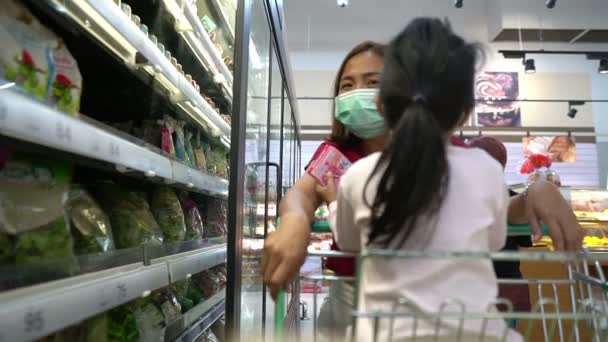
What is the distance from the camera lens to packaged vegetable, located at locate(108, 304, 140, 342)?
1.50m

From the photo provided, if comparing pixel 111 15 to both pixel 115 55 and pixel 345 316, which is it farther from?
pixel 345 316

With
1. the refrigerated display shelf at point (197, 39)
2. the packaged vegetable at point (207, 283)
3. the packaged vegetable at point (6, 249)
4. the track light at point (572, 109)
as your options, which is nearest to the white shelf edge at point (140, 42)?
the refrigerated display shelf at point (197, 39)

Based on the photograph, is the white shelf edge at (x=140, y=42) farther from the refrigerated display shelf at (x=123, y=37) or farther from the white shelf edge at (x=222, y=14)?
the white shelf edge at (x=222, y=14)

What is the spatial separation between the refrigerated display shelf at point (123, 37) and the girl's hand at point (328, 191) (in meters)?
0.73

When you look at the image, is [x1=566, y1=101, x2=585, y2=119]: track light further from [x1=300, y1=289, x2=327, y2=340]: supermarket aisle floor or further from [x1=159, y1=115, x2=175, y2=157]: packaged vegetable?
[x1=159, y1=115, x2=175, y2=157]: packaged vegetable

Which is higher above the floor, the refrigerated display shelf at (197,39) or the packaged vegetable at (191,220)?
the refrigerated display shelf at (197,39)

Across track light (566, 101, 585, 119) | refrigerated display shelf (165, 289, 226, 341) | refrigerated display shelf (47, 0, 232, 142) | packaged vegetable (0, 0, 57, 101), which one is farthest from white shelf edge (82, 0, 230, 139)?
track light (566, 101, 585, 119)

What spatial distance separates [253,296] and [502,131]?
6.37m

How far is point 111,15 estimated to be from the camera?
1143 mm

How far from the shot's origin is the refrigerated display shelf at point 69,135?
764 mm

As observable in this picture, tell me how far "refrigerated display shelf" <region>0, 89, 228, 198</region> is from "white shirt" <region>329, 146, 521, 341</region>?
0.61m

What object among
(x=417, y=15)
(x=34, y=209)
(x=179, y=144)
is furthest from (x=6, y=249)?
(x=417, y=15)

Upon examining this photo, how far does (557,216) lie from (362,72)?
56 centimetres

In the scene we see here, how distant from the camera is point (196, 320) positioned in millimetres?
2123
